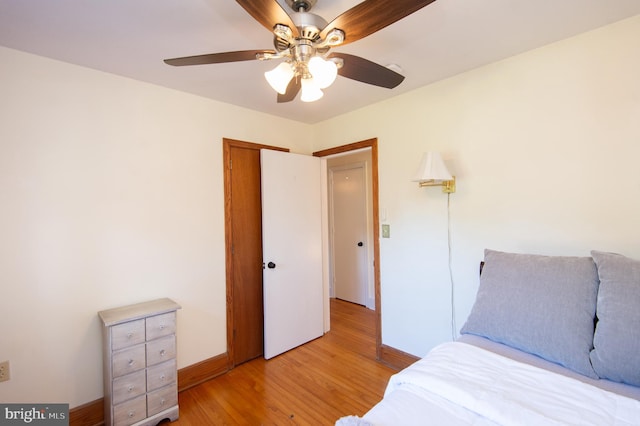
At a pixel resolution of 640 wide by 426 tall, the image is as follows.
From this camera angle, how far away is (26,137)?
177 centimetres

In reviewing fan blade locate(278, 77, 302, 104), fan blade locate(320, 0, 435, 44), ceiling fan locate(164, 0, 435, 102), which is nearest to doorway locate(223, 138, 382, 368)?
fan blade locate(278, 77, 302, 104)

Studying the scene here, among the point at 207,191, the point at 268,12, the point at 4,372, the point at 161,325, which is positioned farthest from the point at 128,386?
the point at 268,12

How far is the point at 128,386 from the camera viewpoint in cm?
185

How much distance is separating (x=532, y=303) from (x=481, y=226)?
79 cm

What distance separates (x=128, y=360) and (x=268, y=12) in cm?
215

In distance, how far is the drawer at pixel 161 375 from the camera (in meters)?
1.93

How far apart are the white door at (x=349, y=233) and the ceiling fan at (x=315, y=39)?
9.44 ft

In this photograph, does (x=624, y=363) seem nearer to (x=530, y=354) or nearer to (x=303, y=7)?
(x=530, y=354)

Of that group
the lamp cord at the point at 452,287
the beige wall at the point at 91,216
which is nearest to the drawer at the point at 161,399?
the beige wall at the point at 91,216

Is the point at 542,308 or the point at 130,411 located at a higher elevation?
the point at 542,308

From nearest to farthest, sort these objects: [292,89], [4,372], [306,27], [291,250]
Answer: [306,27] < [292,89] < [4,372] < [291,250]

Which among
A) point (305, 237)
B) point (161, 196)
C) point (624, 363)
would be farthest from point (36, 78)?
point (624, 363)

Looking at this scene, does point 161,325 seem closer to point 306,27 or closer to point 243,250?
point 243,250

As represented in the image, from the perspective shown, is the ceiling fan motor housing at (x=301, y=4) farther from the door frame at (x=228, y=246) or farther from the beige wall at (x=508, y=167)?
the door frame at (x=228, y=246)
